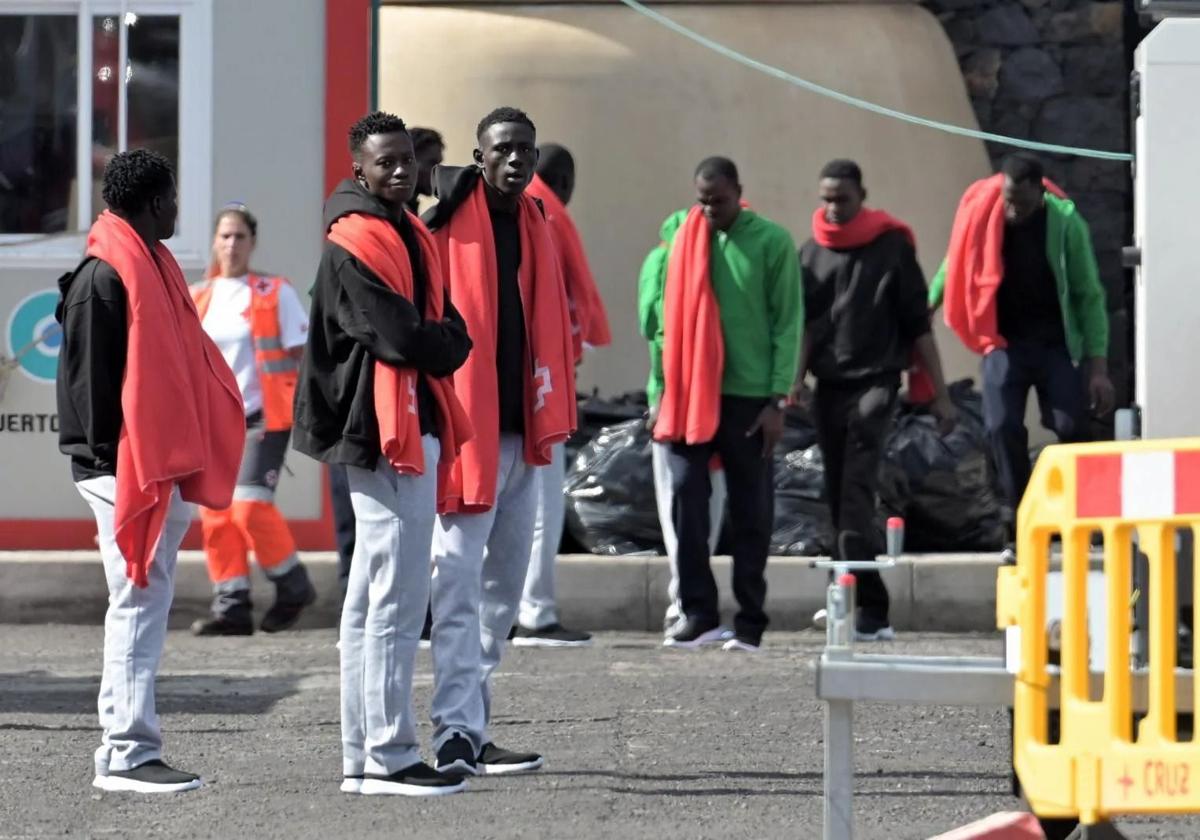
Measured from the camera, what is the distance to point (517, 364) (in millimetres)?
7000

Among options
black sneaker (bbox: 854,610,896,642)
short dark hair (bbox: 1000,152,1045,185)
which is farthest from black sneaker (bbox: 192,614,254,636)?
short dark hair (bbox: 1000,152,1045,185)

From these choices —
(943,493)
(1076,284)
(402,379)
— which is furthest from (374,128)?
(943,493)

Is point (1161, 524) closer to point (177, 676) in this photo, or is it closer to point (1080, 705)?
point (1080, 705)

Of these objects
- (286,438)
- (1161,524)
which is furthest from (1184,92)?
(286,438)

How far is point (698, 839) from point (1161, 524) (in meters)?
1.70

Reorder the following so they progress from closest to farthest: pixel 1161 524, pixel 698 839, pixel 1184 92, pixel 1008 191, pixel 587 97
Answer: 1. pixel 1161 524
2. pixel 1184 92
3. pixel 698 839
4. pixel 1008 191
5. pixel 587 97

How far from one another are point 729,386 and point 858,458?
0.68 m

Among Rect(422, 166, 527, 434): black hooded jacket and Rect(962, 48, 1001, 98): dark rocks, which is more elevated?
Rect(962, 48, 1001, 98): dark rocks

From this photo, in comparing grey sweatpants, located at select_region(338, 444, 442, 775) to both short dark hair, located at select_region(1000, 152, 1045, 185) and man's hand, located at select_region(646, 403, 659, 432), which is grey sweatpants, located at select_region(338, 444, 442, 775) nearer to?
man's hand, located at select_region(646, 403, 659, 432)

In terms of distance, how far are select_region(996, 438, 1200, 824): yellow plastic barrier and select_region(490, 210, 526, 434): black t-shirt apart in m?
2.34

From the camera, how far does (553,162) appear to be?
10.1 metres

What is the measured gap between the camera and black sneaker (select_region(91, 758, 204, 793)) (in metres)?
6.62

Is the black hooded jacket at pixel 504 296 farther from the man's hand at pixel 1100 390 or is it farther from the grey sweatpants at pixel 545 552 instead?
the man's hand at pixel 1100 390

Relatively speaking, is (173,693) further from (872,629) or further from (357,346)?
(872,629)
